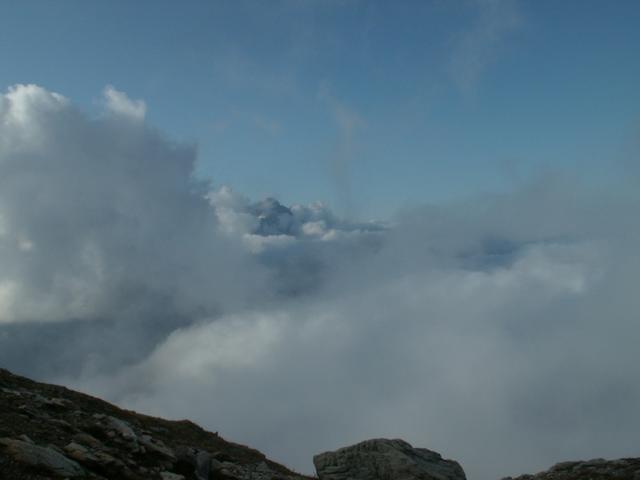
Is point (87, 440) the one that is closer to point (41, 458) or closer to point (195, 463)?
point (41, 458)

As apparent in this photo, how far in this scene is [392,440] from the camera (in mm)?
34000

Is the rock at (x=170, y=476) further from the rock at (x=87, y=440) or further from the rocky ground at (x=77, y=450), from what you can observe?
the rock at (x=87, y=440)

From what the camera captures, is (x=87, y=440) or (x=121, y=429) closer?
(x=87, y=440)

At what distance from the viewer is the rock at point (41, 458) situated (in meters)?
15.1

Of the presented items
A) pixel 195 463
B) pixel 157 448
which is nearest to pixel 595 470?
pixel 195 463

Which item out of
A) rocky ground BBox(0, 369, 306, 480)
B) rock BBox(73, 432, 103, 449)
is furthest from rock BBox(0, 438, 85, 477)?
rock BBox(73, 432, 103, 449)

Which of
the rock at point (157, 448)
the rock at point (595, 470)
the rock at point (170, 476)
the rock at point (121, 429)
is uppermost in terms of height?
the rock at point (121, 429)

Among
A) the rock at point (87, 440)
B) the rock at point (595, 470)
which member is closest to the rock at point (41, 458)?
the rock at point (87, 440)

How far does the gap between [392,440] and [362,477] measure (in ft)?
14.6

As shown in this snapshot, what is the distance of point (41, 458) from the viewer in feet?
50.6

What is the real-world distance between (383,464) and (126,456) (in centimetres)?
1722

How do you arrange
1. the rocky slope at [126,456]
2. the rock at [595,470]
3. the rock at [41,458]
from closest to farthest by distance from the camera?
1. the rock at [41,458]
2. the rocky slope at [126,456]
3. the rock at [595,470]

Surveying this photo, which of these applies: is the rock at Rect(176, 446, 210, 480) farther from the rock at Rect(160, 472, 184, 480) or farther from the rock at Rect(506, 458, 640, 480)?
the rock at Rect(506, 458, 640, 480)

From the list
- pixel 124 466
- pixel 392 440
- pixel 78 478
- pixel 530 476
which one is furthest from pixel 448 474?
pixel 78 478
